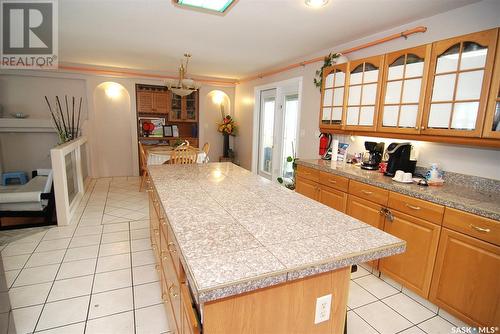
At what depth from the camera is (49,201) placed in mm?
3164

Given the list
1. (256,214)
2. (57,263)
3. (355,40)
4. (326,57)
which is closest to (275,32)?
(326,57)

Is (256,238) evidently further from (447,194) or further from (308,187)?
(308,187)

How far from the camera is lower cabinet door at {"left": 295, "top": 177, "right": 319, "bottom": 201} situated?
294cm

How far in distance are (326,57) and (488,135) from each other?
200 cm

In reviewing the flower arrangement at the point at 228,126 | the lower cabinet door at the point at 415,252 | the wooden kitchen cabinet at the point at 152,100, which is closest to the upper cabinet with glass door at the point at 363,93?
the lower cabinet door at the point at 415,252

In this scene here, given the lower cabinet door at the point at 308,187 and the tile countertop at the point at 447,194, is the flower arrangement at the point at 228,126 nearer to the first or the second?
the lower cabinet door at the point at 308,187

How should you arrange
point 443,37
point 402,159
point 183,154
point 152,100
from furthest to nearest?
point 152,100, point 183,154, point 402,159, point 443,37

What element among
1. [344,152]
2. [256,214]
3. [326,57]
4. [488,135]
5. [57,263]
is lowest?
[57,263]

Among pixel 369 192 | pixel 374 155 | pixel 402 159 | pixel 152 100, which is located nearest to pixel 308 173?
pixel 374 155

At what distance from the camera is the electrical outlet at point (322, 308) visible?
0.98m

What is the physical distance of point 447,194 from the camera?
188cm

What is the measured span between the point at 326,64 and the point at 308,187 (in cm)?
155

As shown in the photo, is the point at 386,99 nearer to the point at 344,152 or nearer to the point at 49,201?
the point at 344,152

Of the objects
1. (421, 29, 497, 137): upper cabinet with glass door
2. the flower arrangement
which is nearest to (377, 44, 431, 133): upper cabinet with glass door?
(421, 29, 497, 137): upper cabinet with glass door
